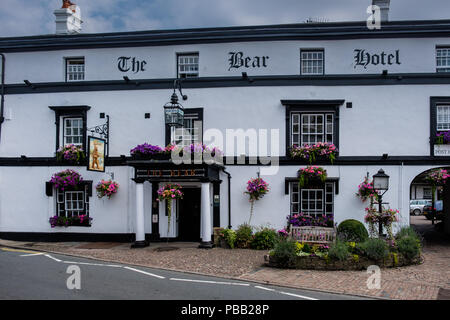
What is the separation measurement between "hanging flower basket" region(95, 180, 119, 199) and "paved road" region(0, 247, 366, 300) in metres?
4.76

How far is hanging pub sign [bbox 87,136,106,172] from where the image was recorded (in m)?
15.2

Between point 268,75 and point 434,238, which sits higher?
point 268,75

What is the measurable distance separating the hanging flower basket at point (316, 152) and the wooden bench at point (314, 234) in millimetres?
3530

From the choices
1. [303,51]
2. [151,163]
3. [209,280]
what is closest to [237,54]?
[303,51]

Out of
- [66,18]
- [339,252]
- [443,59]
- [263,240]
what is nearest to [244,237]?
[263,240]

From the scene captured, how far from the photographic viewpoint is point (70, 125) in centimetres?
1791

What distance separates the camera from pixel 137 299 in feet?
27.0

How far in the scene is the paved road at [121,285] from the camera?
28.1ft

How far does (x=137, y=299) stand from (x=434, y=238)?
52.0 feet

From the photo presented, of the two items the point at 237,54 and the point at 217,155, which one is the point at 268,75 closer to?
the point at 237,54

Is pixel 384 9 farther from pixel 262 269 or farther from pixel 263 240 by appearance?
pixel 262 269

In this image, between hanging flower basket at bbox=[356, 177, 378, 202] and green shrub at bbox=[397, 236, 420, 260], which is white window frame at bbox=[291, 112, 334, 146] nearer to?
hanging flower basket at bbox=[356, 177, 378, 202]

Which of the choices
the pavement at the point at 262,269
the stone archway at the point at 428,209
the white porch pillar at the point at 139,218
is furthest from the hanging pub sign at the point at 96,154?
the stone archway at the point at 428,209

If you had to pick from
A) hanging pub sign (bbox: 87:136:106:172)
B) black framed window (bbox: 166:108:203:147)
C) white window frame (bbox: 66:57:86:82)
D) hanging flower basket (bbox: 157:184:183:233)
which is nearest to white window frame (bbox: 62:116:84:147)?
white window frame (bbox: 66:57:86:82)
